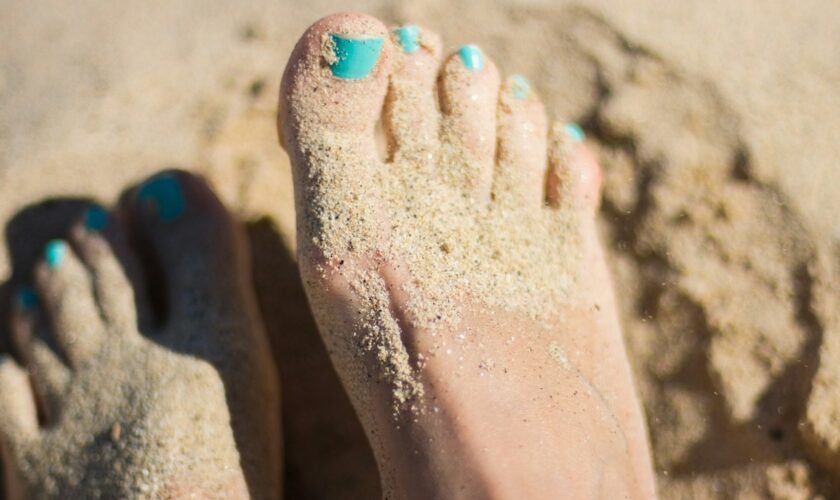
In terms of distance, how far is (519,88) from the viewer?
168 cm

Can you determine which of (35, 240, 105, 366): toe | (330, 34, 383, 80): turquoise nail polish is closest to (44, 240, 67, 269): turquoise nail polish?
(35, 240, 105, 366): toe

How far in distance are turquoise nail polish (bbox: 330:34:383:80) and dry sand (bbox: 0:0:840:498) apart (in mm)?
307

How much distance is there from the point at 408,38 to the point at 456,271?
0.55m

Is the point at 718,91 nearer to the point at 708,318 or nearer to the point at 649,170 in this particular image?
the point at 649,170

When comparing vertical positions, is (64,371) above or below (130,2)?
below

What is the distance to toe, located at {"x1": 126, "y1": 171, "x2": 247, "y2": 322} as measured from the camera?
5.33ft

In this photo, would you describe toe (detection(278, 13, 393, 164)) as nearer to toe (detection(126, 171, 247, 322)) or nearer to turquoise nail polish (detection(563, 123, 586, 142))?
toe (detection(126, 171, 247, 322))

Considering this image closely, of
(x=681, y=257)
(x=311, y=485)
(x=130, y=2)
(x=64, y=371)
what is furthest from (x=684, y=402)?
(x=130, y=2)

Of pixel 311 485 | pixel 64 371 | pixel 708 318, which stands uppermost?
pixel 708 318

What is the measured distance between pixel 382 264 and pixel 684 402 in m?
0.68

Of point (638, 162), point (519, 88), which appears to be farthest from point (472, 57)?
point (638, 162)

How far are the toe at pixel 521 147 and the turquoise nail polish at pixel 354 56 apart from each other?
1.07ft

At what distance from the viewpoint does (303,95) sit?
1.49 metres

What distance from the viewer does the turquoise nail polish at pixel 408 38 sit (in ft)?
5.26
